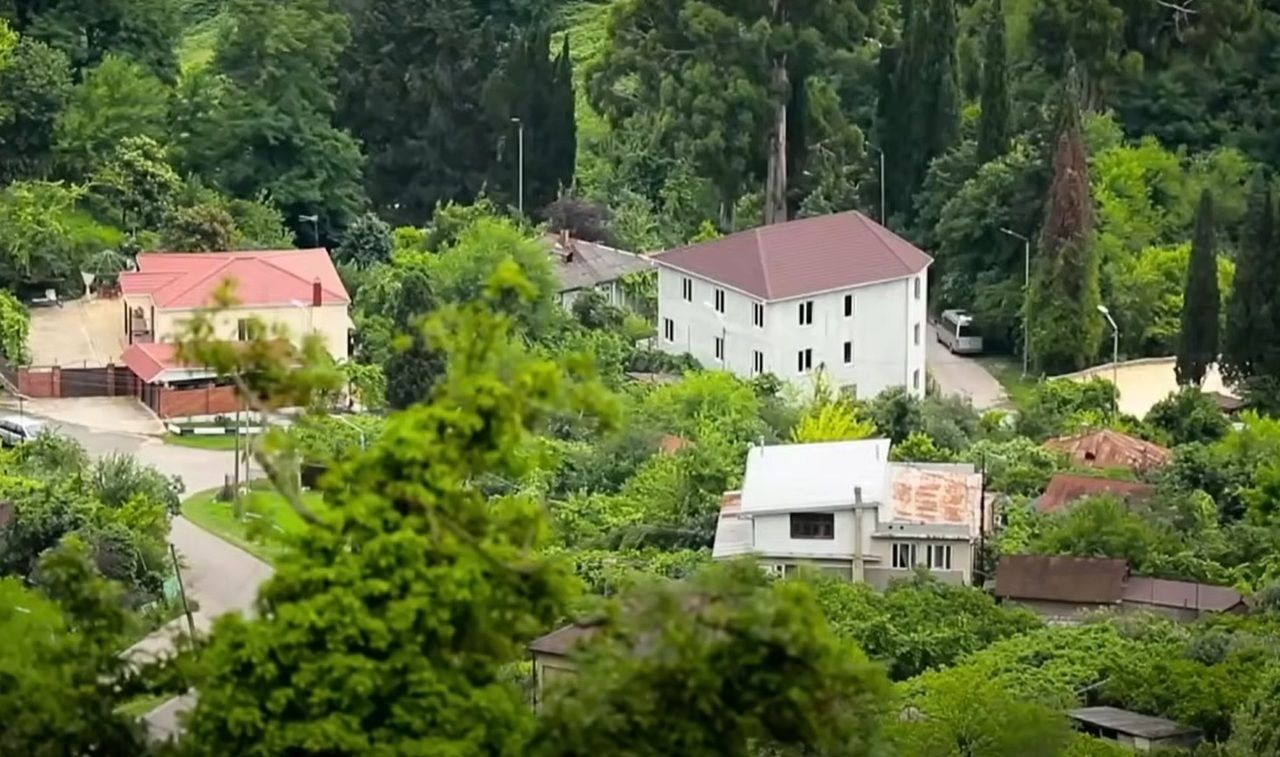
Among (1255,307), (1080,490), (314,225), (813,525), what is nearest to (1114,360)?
(1255,307)

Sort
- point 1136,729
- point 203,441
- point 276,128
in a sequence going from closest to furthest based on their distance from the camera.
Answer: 1. point 1136,729
2. point 203,441
3. point 276,128

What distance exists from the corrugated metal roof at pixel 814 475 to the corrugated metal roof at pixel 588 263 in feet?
33.4

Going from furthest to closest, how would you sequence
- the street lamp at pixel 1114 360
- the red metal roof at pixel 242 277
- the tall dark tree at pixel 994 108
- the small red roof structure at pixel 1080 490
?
the tall dark tree at pixel 994 108
the red metal roof at pixel 242 277
the street lamp at pixel 1114 360
the small red roof structure at pixel 1080 490

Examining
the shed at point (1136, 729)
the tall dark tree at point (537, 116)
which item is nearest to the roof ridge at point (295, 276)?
the tall dark tree at point (537, 116)

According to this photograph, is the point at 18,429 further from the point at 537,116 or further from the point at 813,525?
the point at 537,116

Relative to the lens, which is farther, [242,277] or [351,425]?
[242,277]

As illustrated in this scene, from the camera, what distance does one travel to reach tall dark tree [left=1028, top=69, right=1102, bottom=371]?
1609 inches

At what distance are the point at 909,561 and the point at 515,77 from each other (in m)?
18.5

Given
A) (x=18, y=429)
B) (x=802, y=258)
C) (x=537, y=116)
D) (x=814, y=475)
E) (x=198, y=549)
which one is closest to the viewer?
(x=814, y=475)

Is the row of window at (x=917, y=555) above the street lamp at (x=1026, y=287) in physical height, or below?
below

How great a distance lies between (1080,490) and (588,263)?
11863mm

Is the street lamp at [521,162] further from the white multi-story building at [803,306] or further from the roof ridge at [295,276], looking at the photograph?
the roof ridge at [295,276]

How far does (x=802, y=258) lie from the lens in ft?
131

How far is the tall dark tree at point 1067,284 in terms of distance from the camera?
40875 millimetres
